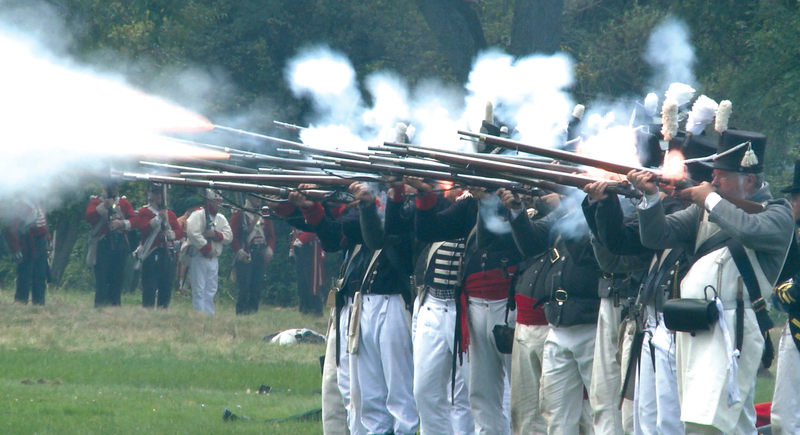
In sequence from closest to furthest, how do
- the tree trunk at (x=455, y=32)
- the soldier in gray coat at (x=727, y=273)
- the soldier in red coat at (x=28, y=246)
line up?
the soldier in gray coat at (x=727, y=273)
the soldier in red coat at (x=28, y=246)
the tree trunk at (x=455, y=32)

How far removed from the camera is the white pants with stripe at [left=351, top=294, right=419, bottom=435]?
745 cm

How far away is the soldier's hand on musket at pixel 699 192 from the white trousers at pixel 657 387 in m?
0.78

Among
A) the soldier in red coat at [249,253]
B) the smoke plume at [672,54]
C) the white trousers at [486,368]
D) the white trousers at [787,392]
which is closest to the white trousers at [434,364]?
the white trousers at [486,368]

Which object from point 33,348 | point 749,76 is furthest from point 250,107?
point 749,76

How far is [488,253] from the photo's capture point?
718 centimetres

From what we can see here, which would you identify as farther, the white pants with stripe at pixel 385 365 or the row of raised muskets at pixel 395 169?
the white pants with stripe at pixel 385 365

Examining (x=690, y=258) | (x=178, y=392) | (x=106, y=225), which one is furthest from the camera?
(x=106, y=225)

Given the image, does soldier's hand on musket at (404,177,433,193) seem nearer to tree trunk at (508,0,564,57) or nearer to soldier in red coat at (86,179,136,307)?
tree trunk at (508,0,564,57)

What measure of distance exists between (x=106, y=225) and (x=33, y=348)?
181 inches

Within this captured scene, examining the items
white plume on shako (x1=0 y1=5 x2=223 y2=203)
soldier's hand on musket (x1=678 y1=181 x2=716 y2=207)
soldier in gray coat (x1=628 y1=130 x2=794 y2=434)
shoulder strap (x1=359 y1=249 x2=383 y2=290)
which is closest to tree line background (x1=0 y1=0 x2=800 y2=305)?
white plume on shako (x1=0 y1=5 x2=223 y2=203)

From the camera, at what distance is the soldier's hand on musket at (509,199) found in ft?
20.7

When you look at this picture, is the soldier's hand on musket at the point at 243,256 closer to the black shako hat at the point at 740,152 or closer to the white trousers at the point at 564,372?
the white trousers at the point at 564,372

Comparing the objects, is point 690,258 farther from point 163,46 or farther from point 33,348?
point 163,46

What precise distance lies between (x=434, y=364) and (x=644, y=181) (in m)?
2.41
